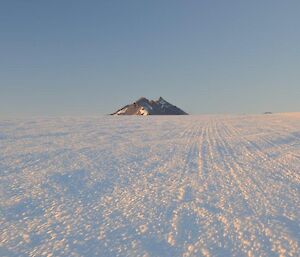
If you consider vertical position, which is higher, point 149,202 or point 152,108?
point 149,202

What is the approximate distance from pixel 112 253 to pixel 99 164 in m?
4.96

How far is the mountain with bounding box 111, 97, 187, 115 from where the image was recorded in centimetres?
9631

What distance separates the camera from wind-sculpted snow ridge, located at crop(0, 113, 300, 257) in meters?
4.71

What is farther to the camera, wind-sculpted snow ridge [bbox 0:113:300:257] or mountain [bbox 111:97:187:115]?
mountain [bbox 111:97:187:115]

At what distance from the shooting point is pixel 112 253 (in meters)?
4.50

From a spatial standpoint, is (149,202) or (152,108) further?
(152,108)

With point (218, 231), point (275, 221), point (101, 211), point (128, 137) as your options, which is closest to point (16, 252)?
point (101, 211)

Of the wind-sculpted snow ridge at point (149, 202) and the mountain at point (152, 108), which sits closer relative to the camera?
the wind-sculpted snow ridge at point (149, 202)

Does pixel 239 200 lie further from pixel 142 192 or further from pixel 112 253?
pixel 112 253

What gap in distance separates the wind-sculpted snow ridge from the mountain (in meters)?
83.8

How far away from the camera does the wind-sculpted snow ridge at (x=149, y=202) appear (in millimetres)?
4707

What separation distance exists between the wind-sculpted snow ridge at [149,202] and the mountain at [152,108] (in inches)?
3300

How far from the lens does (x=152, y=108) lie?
99.1m

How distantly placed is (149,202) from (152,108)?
305 feet
